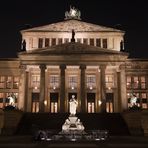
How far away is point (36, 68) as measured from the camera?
59.6 m

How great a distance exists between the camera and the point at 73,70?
2388 inches

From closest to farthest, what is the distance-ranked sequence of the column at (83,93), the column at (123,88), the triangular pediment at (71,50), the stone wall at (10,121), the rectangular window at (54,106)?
the stone wall at (10,121), the column at (83,93), the column at (123,88), the triangular pediment at (71,50), the rectangular window at (54,106)

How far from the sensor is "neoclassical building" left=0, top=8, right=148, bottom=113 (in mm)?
55781

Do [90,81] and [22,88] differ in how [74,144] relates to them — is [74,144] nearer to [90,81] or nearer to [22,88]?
[22,88]

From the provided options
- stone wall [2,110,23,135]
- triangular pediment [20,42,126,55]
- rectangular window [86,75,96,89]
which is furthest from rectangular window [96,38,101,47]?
stone wall [2,110,23,135]

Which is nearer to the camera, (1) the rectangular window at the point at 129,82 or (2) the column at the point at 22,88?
(2) the column at the point at 22,88

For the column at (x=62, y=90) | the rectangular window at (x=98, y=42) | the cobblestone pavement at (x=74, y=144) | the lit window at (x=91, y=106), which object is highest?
the rectangular window at (x=98, y=42)

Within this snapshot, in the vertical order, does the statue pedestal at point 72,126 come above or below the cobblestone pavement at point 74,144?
above

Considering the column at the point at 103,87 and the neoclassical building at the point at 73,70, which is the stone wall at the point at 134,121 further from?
the neoclassical building at the point at 73,70

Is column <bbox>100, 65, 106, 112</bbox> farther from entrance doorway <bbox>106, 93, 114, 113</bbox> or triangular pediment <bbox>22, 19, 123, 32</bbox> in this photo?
triangular pediment <bbox>22, 19, 123, 32</bbox>

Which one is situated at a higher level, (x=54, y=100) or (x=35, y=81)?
(x=35, y=81)

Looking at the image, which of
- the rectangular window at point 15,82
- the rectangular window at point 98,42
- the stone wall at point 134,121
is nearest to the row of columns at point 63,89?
the rectangular window at point 15,82

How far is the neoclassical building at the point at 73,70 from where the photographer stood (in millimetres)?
55781

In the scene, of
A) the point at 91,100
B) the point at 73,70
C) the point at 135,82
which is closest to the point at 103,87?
the point at 91,100
